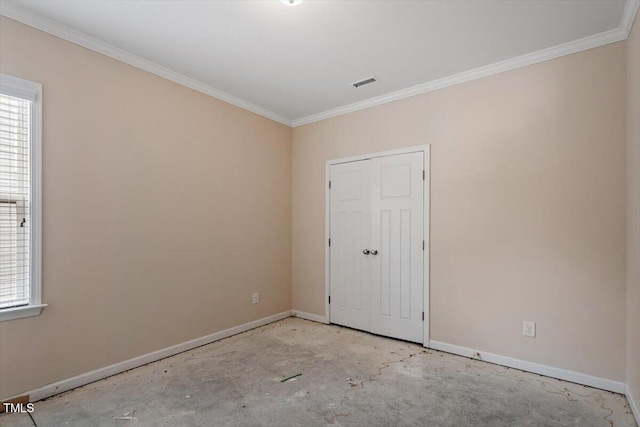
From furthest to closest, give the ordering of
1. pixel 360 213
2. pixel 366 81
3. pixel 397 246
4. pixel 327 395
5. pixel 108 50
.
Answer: pixel 360 213, pixel 397 246, pixel 366 81, pixel 108 50, pixel 327 395

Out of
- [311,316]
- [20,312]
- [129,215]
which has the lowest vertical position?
[311,316]

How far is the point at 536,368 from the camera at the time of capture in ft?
9.04

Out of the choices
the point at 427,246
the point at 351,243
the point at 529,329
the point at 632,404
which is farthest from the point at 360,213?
the point at 632,404

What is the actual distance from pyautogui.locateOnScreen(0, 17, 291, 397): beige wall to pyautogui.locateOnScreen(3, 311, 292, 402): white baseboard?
0.05m

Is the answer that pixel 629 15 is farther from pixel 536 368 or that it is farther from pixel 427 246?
pixel 536 368

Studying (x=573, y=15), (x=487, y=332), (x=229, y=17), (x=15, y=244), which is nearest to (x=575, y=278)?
(x=487, y=332)

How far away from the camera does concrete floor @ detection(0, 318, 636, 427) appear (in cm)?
213

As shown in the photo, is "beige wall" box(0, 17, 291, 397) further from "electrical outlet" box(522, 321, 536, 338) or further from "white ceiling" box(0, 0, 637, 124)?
"electrical outlet" box(522, 321, 536, 338)

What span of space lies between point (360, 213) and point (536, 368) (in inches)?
87.6

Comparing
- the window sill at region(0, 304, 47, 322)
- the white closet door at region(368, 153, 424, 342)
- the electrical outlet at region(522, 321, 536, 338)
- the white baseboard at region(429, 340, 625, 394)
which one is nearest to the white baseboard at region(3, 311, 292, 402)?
the window sill at region(0, 304, 47, 322)

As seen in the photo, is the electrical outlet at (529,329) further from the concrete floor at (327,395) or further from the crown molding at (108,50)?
the crown molding at (108,50)

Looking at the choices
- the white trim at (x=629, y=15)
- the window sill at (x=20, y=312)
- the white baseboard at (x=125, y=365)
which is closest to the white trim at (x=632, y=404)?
the white trim at (x=629, y=15)

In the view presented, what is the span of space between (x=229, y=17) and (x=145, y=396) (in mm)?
2834

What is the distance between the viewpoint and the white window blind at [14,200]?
2.22 m
